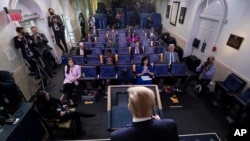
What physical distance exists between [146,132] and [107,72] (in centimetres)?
336

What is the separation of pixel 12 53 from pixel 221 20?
637 centimetres

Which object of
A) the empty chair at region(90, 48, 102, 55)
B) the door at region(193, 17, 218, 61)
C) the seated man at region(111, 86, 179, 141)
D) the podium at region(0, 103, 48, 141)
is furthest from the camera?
the empty chair at region(90, 48, 102, 55)

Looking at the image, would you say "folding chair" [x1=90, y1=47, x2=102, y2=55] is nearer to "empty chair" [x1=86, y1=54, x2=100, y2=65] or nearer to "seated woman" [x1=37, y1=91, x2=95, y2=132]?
"empty chair" [x1=86, y1=54, x2=100, y2=65]

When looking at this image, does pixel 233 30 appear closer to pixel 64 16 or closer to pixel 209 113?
pixel 209 113

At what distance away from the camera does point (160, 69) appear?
173 inches

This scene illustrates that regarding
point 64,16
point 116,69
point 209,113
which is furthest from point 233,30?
point 64,16

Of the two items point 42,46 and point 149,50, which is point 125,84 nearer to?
point 149,50

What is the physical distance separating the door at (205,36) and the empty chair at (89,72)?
4.26m

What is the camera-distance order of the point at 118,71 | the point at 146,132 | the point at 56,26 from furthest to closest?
the point at 56,26, the point at 118,71, the point at 146,132

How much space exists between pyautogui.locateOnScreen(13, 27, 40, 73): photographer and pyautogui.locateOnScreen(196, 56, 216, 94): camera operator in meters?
5.15

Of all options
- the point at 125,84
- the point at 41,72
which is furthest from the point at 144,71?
the point at 41,72

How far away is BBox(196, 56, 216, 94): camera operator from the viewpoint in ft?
13.8

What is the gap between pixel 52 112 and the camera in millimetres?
2771

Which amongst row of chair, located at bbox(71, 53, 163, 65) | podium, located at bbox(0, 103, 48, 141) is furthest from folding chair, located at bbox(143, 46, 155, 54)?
podium, located at bbox(0, 103, 48, 141)
